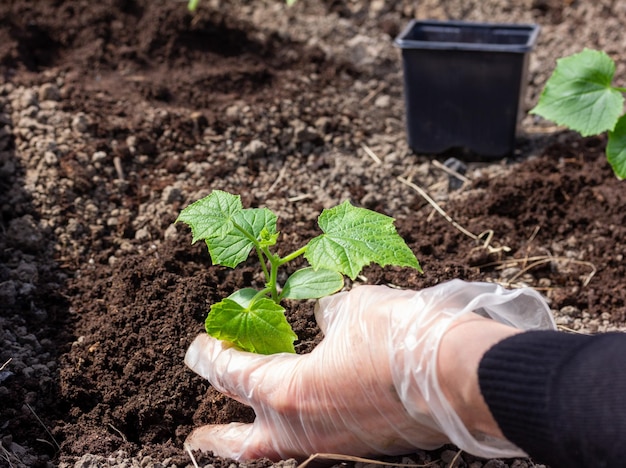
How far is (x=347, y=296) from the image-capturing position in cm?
176

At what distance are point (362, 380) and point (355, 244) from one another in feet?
1.04

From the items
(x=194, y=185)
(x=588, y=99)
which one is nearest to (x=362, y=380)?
(x=194, y=185)

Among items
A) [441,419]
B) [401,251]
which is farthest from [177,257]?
[441,419]

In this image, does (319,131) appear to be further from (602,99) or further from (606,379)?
(606,379)

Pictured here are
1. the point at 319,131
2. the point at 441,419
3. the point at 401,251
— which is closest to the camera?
the point at 441,419

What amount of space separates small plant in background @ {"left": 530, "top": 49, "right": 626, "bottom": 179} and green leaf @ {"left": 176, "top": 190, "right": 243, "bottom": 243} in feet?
4.38

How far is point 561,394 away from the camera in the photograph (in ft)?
4.17

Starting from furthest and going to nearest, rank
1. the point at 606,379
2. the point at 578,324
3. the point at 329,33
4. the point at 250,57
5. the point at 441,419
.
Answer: the point at 329,33 < the point at 250,57 < the point at 578,324 < the point at 441,419 < the point at 606,379

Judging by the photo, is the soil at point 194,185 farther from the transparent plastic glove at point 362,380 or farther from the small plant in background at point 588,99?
the small plant in background at point 588,99

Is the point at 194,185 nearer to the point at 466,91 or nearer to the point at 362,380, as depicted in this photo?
the point at 466,91

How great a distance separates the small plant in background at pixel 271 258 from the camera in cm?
168

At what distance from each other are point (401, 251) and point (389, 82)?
217 centimetres

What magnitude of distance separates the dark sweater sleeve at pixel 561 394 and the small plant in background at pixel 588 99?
1.38 metres

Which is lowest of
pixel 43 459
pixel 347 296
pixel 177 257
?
pixel 43 459
